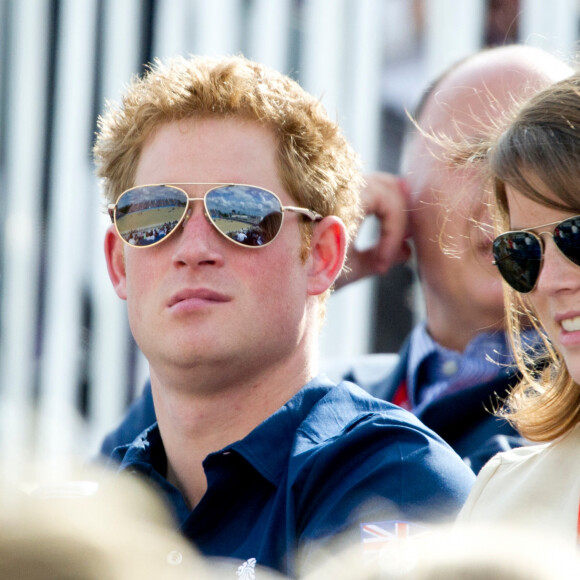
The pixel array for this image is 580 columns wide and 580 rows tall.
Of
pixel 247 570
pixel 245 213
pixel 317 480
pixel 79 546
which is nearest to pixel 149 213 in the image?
pixel 245 213

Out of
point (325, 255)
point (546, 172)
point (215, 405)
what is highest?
point (546, 172)

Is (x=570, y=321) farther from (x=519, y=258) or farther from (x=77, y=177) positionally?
(x=77, y=177)

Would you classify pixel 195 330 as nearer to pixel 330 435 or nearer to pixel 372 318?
pixel 330 435

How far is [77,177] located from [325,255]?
3.28m

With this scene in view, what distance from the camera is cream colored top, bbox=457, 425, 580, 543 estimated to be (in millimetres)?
1401

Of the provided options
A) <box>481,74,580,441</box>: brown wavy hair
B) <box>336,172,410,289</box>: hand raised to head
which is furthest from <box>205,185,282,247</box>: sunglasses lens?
<box>336,172,410,289</box>: hand raised to head

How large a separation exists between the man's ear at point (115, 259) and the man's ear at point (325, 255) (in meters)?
0.44

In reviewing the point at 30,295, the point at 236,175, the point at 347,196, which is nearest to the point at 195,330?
the point at 236,175

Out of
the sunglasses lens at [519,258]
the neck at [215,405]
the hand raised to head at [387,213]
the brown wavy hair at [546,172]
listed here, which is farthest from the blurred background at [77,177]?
the sunglasses lens at [519,258]

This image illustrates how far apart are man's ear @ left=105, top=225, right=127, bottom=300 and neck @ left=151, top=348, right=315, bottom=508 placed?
266mm

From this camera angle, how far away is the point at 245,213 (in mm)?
1928

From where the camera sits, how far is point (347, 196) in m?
2.22

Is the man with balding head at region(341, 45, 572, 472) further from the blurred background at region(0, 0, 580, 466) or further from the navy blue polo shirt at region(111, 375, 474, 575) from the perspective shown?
the blurred background at region(0, 0, 580, 466)

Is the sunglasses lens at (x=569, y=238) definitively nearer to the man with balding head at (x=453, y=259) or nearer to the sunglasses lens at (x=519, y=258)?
the sunglasses lens at (x=519, y=258)
